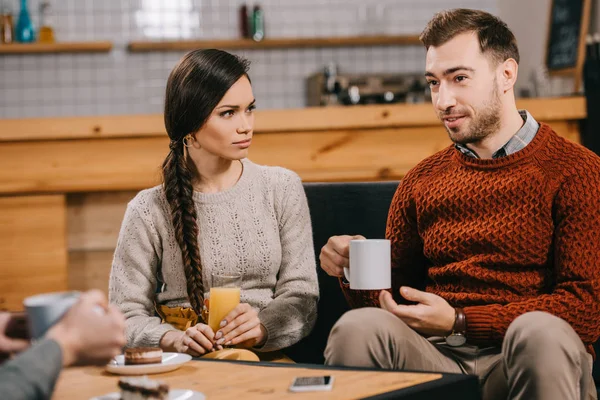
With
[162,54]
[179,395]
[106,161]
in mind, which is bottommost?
[179,395]

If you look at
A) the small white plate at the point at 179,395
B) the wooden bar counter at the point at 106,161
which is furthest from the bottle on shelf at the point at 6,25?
the small white plate at the point at 179,395

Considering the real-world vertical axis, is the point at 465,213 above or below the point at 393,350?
above

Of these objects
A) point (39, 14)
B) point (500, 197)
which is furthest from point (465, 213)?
point (39, 14)

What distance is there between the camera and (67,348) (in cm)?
112

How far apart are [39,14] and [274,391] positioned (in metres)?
4.59

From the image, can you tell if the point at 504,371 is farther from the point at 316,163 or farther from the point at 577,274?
the point at 316,163

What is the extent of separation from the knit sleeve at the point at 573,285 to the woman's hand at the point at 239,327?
0.51 metres

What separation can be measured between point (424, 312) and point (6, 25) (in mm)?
4340

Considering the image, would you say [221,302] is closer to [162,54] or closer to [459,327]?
[459,327]

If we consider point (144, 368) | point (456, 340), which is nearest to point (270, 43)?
point (456, 340)

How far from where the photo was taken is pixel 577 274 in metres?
1.83

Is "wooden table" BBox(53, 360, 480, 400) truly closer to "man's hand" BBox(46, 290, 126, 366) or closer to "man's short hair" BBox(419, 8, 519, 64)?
"man's hand" BBox(46, 290, 126, 366)

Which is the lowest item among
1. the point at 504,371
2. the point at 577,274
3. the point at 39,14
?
the point at 504,371

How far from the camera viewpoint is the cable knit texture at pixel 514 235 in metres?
1.84
